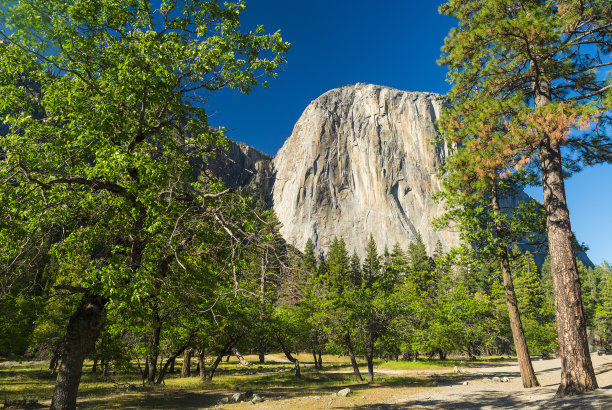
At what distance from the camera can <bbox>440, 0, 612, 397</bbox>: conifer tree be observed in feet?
28.1

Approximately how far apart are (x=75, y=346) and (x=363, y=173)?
9465 centimetres

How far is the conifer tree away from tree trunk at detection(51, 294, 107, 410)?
10.7 m

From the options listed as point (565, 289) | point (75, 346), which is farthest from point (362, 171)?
point (75, 346)

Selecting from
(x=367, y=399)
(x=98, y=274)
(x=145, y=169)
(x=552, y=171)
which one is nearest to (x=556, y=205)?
(x=552, y=171)

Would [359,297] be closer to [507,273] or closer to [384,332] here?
[384,332]

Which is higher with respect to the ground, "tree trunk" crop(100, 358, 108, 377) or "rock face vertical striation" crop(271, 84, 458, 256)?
"rock face vertical striation" crop(271, 84, 458, 256)

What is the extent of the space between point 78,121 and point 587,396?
12.2 meters

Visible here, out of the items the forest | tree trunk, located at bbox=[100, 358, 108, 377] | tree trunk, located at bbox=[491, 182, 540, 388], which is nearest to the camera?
the forest

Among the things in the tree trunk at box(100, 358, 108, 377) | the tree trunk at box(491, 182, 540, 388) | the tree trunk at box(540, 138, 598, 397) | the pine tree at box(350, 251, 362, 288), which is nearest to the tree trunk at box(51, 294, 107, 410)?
the tree trunk at box(100, 358, 108, 377)

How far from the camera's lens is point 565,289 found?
879cm

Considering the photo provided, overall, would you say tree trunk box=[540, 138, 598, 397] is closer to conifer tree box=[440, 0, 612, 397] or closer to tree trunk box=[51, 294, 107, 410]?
conifer tree box=[440, 0, 612, 397]

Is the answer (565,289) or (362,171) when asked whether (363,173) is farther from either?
(565,289)

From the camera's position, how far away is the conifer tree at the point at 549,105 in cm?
857

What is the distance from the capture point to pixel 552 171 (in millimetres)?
9562
